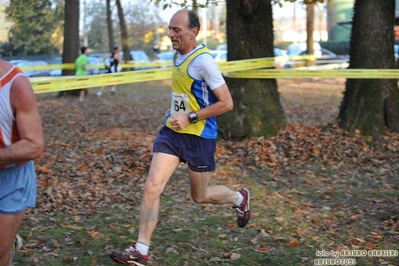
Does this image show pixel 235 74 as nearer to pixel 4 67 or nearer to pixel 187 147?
pixel 187 147

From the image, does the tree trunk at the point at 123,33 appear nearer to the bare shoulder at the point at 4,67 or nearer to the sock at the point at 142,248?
the sock at the point at 142,248

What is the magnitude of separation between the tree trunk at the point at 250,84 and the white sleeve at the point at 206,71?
15.5 ft

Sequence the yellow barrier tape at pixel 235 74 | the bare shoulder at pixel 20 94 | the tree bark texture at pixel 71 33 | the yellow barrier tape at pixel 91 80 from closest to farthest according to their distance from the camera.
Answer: the bare shoulder at pixel 20 94 → the yellow barrier tape at pixel 91 80 → the yellow barrier tape at pixel 235 74 → the tree bark texture at pixel 71 33

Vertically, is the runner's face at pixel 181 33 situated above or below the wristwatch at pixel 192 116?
above

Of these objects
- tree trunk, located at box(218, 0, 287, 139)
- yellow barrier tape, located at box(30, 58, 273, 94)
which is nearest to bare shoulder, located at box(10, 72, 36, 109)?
yellow barrier tape, located at box(30, 58, 273, 94)

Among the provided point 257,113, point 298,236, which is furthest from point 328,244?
point 257,113

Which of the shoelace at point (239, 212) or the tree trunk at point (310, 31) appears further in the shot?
the tree trunk at point (310, 31)

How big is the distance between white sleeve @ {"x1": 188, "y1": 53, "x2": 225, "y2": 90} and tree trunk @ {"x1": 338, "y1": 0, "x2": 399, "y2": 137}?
5.33 m

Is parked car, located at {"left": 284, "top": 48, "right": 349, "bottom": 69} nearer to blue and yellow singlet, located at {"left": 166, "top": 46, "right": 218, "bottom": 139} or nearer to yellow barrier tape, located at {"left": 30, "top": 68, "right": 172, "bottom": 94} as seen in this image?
yellow barrier tape, located at {"left": 30, "top": 68, "right": 172, "bottom": 94}

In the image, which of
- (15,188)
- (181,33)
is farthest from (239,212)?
(15,188)

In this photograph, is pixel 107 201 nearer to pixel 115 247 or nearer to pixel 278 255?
pixel 115 247

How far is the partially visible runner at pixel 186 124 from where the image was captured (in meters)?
5.14

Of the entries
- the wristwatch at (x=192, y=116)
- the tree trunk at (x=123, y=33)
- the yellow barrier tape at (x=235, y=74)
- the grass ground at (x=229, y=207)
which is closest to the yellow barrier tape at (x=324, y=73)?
the yellow barrier tape at (x=235, y=74)

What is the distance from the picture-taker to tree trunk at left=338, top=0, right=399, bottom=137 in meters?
9.95
